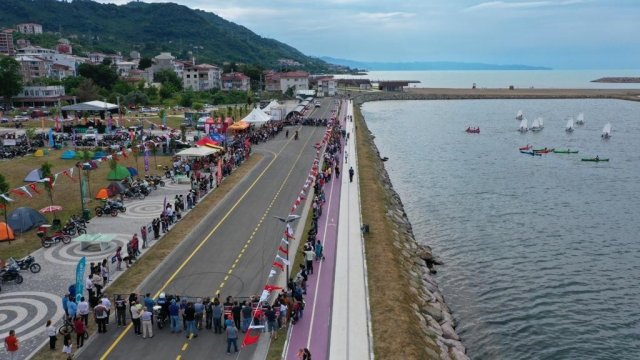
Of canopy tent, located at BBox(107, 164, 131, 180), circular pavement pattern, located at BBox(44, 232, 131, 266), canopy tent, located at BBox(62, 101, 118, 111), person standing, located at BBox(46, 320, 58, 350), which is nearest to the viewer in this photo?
person standing, located at BBox(46, 320, 58, 350)

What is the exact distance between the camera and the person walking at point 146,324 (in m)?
18.7

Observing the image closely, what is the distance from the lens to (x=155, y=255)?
27.0 metres

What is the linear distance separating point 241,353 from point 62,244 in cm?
1629

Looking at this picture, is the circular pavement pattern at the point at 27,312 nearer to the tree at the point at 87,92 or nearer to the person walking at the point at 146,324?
the person walking at the point at 146,324

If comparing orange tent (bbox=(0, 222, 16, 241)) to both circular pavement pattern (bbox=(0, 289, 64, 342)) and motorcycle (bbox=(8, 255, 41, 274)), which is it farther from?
circular pavement pattern (bbox=(0, 289, 64, 342))

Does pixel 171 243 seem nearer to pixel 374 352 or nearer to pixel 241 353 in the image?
pixel 241 353

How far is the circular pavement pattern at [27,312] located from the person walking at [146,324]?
3.97 m

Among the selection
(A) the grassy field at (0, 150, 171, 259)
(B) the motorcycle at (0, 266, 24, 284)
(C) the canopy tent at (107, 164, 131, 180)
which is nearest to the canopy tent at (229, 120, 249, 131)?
(A) the grassy field at (0, 150, 171, 259)

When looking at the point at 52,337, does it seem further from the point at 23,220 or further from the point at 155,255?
the point at 23,220

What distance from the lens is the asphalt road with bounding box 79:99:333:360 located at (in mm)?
18094

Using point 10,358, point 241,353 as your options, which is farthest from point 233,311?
point 10,358

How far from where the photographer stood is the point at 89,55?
652ft

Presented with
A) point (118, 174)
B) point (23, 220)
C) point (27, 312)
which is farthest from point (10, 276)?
point (118, 174)

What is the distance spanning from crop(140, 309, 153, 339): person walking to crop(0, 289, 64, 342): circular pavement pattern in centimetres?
397
